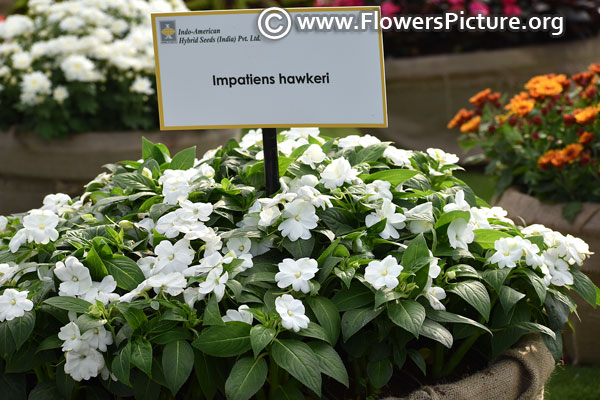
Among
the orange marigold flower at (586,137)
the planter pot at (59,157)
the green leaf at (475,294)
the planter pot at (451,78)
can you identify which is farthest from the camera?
the planter pot at (451,78)

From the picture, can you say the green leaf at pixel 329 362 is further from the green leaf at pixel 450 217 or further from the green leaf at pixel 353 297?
the green leaf at pixel 450 217

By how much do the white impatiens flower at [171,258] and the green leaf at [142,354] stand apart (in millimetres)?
137

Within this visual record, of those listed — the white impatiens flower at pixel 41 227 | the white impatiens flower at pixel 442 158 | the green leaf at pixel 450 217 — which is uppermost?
the white impatiens flower at pixel 442 158

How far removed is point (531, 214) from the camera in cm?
219

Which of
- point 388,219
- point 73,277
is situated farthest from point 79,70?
point 388,219

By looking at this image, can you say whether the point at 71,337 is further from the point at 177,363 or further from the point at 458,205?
the point at 458,205

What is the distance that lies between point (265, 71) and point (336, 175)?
0.78ft

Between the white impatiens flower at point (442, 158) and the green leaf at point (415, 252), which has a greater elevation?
the white impatiens flower at point (442, 158)

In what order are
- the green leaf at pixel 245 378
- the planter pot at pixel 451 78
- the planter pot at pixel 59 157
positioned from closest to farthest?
the green leaf at pixel 245 378 < the planter pot at pixel 59 157 < the planter pot at pixel 451 78

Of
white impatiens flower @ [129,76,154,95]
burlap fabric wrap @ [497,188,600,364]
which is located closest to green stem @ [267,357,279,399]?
burlap fabric wrap @ [497,188,600,364]

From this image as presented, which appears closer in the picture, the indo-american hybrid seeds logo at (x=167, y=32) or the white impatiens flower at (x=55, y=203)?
the indo-american hybrid seeds logo at (x=167, y=32)

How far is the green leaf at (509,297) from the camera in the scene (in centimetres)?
125

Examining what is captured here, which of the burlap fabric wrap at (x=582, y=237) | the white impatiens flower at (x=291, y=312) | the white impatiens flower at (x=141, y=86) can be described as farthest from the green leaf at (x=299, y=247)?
the white impatiens flower at (x=141, y=86)

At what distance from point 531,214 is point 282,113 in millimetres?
1074
